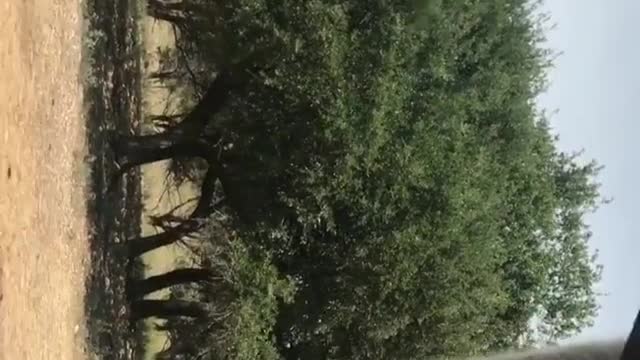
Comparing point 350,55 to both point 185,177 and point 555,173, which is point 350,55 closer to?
point 185,177

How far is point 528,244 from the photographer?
18.0 metres

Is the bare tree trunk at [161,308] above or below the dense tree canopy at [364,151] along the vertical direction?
below

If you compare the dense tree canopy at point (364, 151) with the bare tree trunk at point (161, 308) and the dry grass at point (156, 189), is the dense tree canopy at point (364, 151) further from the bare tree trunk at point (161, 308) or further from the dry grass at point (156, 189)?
the dry grass at point (156, 189)

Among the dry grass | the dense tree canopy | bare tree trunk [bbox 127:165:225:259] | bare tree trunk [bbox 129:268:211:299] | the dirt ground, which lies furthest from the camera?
the dry grass

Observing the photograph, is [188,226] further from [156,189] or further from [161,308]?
[156,189]

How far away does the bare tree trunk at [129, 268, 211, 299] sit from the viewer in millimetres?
16391

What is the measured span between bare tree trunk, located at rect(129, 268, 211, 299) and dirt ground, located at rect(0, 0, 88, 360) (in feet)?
9.91

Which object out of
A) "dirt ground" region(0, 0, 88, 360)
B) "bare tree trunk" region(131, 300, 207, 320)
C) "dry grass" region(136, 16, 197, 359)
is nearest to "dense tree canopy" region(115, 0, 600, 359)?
"bare tree trunk" region(131, 300, 207, 320)

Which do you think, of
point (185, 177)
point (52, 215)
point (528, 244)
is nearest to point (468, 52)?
point (528, 244)

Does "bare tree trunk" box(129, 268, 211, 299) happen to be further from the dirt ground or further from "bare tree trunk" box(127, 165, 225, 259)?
the dirt ground

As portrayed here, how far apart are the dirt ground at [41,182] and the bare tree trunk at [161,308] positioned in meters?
3.06

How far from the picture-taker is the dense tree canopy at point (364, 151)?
13.4 metres

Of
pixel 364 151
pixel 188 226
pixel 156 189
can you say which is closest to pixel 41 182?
pixel 364 151

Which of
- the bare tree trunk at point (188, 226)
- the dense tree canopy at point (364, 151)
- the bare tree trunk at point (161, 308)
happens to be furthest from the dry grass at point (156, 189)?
the dense tree canopy at point (364, 151)
